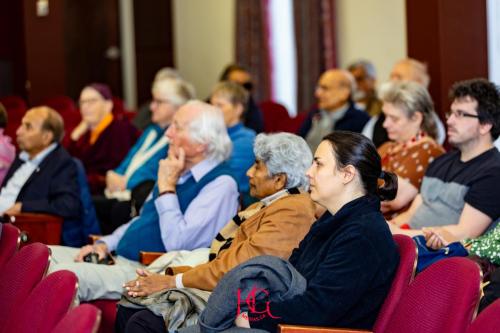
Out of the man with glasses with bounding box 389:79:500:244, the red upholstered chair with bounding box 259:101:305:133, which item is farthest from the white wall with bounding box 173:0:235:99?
the man with glasses with bounding box 389:79:500:244

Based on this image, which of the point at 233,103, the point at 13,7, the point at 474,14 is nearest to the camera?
the point at 474,14

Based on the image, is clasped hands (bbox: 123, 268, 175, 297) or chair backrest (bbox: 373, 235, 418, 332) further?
clasped hands (bbox: 123, 268, 175, 297)

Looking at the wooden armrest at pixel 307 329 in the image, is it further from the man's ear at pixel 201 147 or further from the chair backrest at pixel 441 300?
the man's ear at pixel 201 147

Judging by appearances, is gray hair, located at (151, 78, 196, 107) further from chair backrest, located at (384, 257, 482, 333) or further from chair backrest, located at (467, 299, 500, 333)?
chair backrest, located at (467, 299, 500, 333)

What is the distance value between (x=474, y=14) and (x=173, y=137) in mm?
1886

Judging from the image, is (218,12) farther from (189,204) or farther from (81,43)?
(189,204)

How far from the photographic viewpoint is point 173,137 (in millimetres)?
4281

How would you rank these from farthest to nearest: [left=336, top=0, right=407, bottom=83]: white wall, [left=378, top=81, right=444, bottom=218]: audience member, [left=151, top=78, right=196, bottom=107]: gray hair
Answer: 1. [left=336, top=0, right=407, bottom=83]: white wall
2. [left=151, top=78, right=196, bottom=107]: gray hair
3. [left=378, top=81, right=444, bottom=218]: audience member

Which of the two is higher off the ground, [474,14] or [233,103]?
[474,14]

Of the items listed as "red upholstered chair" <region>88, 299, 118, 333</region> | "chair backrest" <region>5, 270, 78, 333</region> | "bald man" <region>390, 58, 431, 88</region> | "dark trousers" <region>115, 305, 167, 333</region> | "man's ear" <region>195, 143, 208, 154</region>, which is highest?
"bald man" <region>390, 58, 431, 88</region>

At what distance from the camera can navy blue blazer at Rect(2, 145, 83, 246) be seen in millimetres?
4938

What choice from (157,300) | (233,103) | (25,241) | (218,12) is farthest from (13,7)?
(157,300)

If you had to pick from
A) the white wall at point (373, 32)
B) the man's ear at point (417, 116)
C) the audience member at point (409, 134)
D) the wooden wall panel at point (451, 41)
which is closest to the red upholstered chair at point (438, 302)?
the audience member at point (409, 134)

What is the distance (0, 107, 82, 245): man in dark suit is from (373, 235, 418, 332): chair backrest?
249 cm
